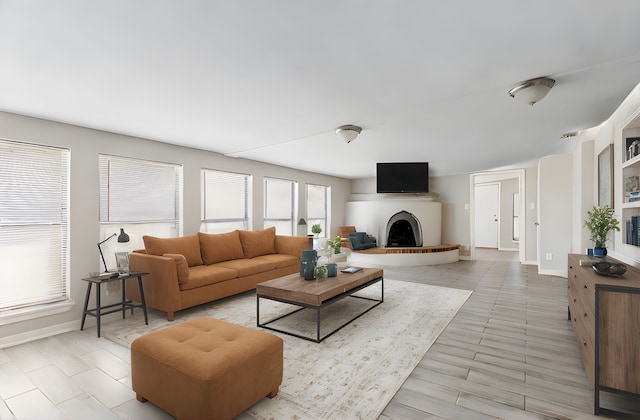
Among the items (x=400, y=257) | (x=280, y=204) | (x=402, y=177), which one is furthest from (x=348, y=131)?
(x=400, y=257)

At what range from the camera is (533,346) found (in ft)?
9.39

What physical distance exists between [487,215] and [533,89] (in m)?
8.72

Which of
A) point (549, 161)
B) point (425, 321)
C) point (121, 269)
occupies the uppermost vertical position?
point (549, 161)

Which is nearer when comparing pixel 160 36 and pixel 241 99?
pixel 160 36

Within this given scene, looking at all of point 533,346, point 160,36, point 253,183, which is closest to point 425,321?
point 533,346

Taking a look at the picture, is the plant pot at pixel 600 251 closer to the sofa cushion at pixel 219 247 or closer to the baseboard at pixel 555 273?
the baseboard at pixel 555 273

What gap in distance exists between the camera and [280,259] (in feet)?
16.5

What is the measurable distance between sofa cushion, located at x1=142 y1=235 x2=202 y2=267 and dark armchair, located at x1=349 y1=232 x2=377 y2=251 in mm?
4110

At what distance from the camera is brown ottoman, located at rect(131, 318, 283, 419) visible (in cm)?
170

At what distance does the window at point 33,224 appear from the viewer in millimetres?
3100

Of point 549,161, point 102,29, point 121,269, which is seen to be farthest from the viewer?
point 549,161

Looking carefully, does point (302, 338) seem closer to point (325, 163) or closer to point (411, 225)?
point (325, 163)

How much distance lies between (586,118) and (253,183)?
16.5 feet

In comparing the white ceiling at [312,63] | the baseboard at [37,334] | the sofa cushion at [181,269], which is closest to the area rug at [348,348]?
the baseboard at [37,334]
